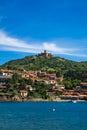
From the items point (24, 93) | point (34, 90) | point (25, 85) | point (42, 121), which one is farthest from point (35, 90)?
point (42, 121)

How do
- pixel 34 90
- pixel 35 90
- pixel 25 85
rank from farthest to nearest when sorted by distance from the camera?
1. pixel 25 85
2. pixel 34 90
3. pixel 35 90

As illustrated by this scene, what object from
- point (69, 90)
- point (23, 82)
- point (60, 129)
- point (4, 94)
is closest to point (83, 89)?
point (69, 90)

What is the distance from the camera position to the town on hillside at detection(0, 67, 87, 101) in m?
158

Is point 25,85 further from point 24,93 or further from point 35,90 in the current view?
point 24,93

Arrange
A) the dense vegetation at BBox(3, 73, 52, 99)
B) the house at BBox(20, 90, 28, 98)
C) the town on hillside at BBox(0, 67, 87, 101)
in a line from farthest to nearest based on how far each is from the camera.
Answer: the dense vegetation at BBox(3, 73, 52, 99) → the house at BBox(20, 90, 28, 98) → the town on hillside at BBox(0, 67, 87, 101)

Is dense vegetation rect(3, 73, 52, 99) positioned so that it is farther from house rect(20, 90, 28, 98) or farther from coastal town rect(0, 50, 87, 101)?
house rect(20, 90, 28, 98)

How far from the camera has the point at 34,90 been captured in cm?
16350

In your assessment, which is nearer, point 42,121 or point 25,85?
point 42,121

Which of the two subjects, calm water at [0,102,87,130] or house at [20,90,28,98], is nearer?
calm water at [0,102,87,130]

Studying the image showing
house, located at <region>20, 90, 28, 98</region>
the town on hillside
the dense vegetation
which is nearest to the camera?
the town on hillside

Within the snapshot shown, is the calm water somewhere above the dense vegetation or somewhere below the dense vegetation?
below

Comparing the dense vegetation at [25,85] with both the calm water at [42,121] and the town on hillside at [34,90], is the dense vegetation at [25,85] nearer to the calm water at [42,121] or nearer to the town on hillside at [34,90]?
the town on hillside at [34,90]

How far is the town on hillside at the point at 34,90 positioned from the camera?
15750 centimetres

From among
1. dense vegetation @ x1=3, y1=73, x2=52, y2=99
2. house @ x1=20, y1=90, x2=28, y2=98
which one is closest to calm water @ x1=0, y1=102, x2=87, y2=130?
house @ x1=20, y1=90, x2=28, y2=98
